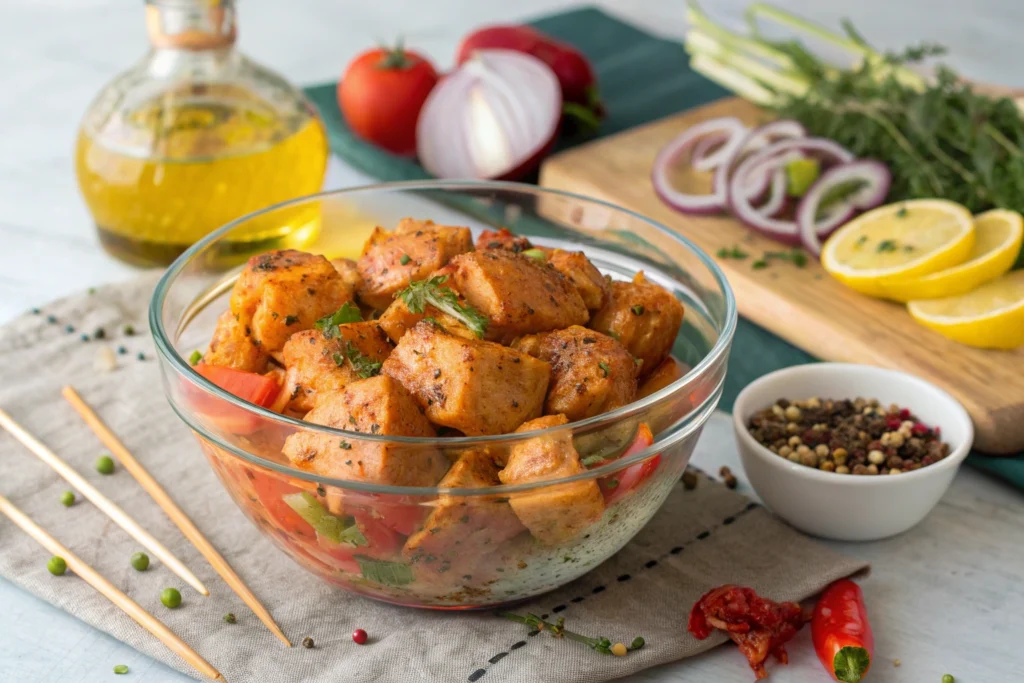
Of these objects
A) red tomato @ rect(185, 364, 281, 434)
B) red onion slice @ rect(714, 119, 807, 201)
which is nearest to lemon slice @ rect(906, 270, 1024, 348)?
red onion slice @ rect(714, 119, 807, 201)

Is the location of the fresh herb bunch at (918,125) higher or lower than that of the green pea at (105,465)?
higher

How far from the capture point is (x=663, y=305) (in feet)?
7.66

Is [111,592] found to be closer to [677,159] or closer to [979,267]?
[979,267]

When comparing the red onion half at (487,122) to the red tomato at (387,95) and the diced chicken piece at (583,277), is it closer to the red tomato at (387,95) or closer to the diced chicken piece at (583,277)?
the red tomato at (387,95)

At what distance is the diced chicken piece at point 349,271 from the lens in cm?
238

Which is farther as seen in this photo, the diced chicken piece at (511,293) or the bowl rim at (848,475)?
the bowl rim at (848,475)

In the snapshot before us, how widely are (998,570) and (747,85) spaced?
2.70m

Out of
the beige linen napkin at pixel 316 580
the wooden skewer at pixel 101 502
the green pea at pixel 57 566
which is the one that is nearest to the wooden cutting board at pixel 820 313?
the beige linen napkin at pixel 316 580

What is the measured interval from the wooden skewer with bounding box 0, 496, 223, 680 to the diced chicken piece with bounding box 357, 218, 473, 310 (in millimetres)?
741

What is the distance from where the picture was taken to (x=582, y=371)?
6.86ft

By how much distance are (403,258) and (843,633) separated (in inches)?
43.4

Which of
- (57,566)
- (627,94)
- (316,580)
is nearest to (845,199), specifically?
(627,94)

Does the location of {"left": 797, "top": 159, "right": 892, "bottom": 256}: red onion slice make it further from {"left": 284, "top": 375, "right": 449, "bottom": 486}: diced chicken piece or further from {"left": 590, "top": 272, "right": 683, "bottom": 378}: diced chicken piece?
{"left": 284, "top": 375, "right": 449, "bottom": 486}: diced chicken piece

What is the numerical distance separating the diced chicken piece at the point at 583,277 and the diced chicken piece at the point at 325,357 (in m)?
0.38
